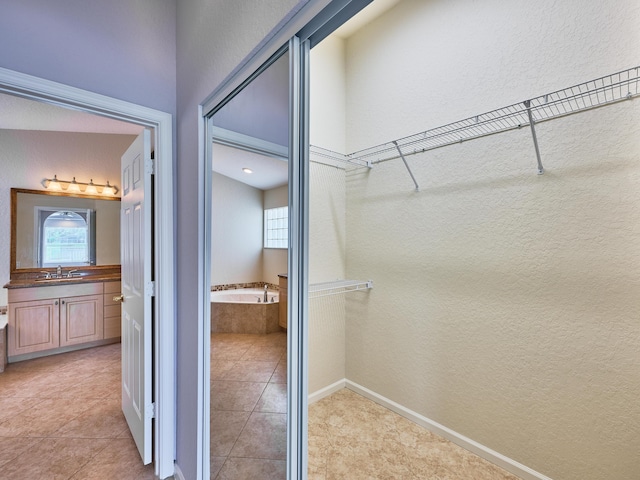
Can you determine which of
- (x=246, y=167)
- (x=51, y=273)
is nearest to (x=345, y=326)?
(x=246, y=167)

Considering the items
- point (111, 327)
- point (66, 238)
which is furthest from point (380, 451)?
point (66, 238)

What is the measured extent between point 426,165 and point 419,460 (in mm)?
1918

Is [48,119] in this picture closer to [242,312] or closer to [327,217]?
[327,217]

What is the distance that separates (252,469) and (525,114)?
2.21 m

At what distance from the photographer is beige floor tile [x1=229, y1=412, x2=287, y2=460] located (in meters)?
1.00

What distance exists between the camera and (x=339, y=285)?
7.77ft

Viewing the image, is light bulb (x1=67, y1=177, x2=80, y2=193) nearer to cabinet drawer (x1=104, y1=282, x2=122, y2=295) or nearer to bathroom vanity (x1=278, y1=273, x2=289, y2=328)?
cabinet drawer (x1=104, y1=282, x2=122, y2=295)

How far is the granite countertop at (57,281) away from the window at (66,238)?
29 cm

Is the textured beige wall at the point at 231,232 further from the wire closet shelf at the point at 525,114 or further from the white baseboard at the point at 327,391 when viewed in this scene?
the white baseboard at the point at 327,391

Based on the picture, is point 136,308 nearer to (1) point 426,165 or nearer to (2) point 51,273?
(1) point 426,165

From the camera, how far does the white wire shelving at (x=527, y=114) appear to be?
135 cm

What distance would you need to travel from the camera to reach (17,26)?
130 centimetres

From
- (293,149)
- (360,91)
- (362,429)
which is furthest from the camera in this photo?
(360,91)

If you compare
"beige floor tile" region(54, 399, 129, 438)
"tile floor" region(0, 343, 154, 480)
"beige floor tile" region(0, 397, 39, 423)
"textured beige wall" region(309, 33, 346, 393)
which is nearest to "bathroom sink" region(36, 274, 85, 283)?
"tile floor" region(0, 343, 154, 480)
